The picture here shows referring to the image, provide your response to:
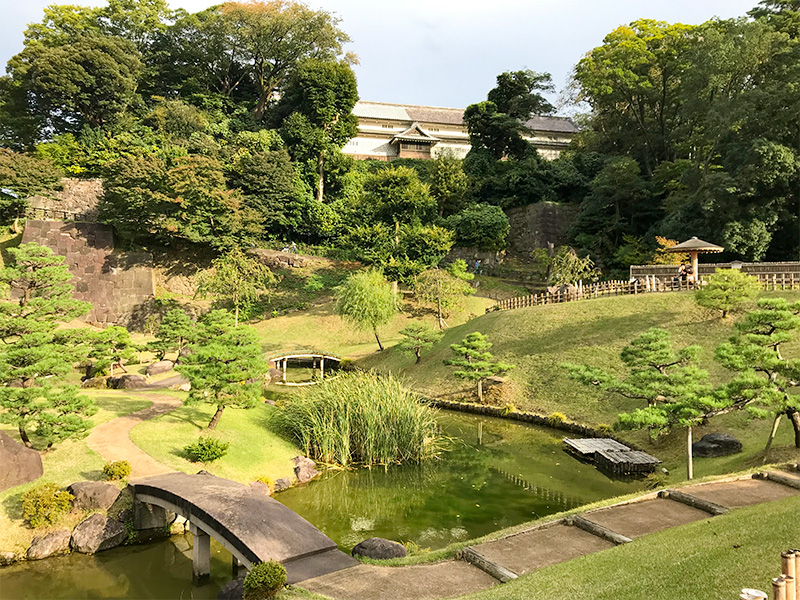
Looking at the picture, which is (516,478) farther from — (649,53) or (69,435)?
(649,53)

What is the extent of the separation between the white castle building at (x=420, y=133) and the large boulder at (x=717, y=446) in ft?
119

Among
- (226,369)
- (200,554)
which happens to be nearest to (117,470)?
(226,369)

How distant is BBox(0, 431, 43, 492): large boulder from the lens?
10336 millimetres

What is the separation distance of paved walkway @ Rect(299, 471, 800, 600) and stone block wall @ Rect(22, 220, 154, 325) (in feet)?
97.7

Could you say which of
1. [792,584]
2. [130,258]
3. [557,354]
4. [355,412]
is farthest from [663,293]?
[130,258]

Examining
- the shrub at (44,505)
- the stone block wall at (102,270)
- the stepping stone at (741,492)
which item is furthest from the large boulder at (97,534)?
the stone block wall at (102,270)

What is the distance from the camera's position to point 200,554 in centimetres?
876

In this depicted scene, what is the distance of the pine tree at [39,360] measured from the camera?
36.4 ft

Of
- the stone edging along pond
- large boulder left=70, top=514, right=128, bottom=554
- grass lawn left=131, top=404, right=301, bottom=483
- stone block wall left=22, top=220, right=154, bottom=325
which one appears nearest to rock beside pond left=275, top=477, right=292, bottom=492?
grass lawn left=131, top=404, right=301, bottom=483

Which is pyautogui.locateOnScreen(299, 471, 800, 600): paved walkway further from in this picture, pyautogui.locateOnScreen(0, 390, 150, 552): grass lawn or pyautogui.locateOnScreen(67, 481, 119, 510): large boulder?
pyautogui.locateOnScreen(0, 390, 150, 552): grass lawn

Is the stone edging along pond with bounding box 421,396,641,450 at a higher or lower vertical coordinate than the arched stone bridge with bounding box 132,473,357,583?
lower

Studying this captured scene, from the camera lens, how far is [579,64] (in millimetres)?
A: 37656

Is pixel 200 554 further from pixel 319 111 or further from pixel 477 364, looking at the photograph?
pixel 319 111

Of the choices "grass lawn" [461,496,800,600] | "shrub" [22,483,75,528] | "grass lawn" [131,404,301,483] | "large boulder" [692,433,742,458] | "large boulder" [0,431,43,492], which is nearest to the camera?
"grass lawn" [461,496,800,600]
